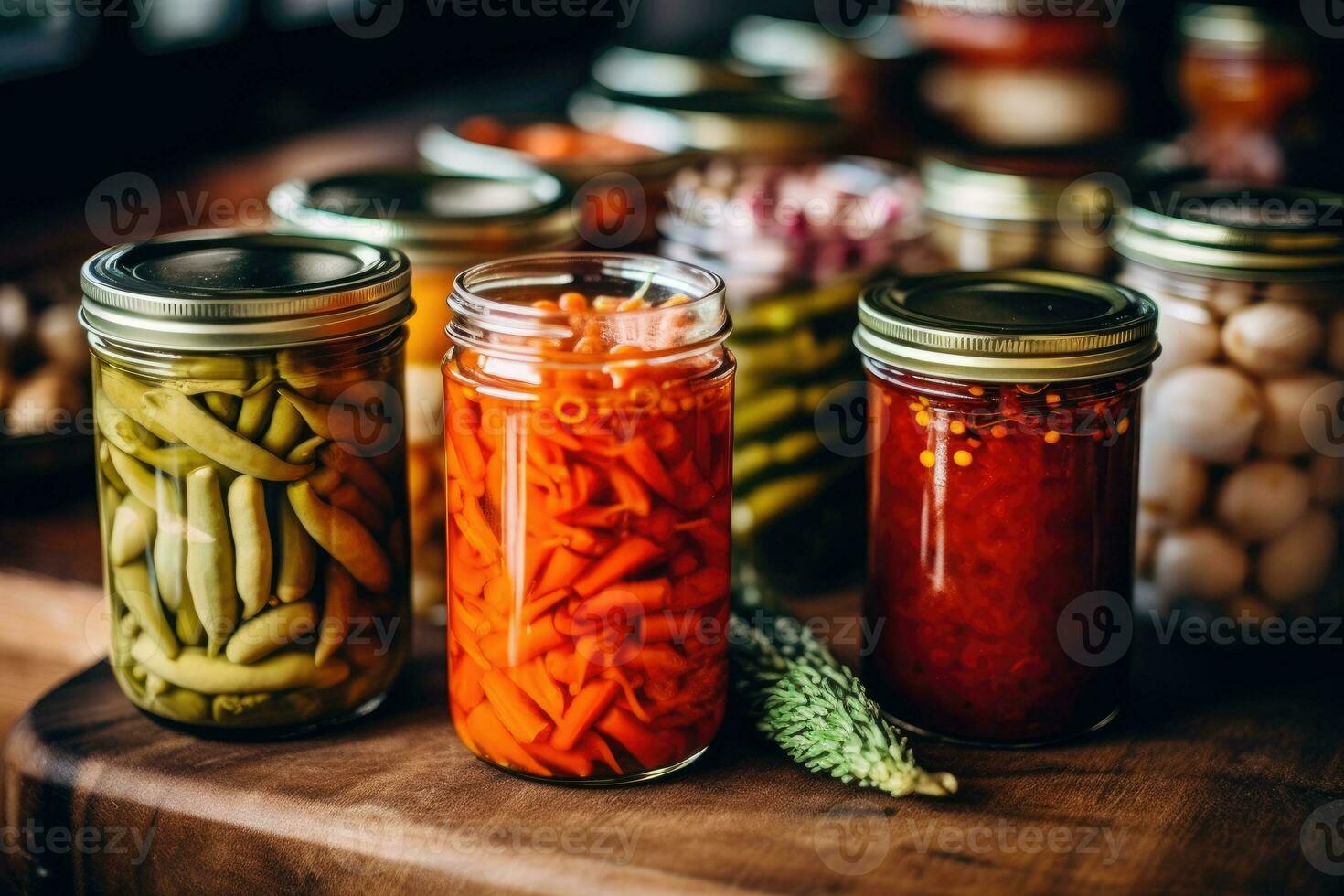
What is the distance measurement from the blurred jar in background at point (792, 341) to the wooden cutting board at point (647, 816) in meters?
0.29

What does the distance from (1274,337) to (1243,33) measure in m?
0.82

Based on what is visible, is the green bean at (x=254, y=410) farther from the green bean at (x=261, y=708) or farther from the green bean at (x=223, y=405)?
the green bean at (x=261, y=708)

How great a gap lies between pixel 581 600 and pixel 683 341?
20cm

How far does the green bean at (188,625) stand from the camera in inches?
42.1

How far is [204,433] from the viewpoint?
3.34ft

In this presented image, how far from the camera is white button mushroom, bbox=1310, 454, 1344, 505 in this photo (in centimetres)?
124

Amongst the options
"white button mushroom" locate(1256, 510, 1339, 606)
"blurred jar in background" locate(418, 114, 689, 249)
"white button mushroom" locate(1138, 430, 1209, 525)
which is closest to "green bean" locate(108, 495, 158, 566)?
"blurred jar in background" locate(418, 114, 689, 249)

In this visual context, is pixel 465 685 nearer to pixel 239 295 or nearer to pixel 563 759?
pixel 563 759

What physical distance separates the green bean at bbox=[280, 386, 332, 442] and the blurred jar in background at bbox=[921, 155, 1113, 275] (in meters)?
0.73

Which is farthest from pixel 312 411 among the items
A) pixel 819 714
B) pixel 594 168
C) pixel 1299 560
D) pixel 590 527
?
pixel 1299 560

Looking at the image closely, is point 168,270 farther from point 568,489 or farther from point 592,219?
point 592,219

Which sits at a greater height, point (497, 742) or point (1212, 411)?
point (1212, 411)

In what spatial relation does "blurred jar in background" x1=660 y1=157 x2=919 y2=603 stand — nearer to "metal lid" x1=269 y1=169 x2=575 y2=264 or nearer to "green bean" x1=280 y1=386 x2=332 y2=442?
"metal lid" x1=269 y1=169 x2=575 y2=264

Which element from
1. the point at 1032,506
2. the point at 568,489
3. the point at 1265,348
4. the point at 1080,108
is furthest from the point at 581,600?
the point at 1080,108
